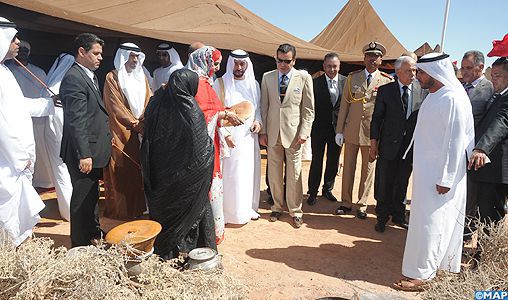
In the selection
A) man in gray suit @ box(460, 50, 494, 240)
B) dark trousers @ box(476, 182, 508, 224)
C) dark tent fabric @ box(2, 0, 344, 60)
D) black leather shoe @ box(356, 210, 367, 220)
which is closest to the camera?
dark trousers @ box(476, 182, 508, 224)

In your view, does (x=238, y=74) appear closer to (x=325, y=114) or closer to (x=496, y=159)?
(x=325, y=114)

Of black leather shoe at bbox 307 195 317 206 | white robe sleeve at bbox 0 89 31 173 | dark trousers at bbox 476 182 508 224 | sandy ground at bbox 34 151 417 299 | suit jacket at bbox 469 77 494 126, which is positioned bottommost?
sandy ground at bbox 34 151 417 299

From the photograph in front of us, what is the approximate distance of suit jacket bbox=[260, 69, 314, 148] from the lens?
408 centimetres

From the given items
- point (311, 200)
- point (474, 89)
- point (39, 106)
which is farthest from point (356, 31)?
point (39, 106)

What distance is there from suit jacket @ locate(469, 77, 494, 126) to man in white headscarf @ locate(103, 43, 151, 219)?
10.8 ft

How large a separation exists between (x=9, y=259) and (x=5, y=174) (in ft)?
2.59

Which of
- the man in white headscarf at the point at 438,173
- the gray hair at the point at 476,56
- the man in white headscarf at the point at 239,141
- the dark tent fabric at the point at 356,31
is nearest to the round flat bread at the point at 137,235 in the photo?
the man in white headscarf at the point at 239,141

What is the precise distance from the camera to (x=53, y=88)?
3.87 m

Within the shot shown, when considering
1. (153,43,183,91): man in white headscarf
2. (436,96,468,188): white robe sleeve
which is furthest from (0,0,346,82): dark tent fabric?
(436,96,468,188): white robe sleeve

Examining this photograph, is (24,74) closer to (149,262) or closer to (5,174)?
(5,174)

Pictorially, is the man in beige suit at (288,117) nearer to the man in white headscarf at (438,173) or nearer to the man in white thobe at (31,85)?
the man in white headscarf at (438,173)

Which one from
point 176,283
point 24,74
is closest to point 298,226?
point 176,283

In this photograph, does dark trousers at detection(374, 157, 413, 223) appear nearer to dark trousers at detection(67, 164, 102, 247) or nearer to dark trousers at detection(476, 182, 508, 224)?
dark trousers at detection(476, 182, 508, 224)

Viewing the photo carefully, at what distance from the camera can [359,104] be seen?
4.26m
